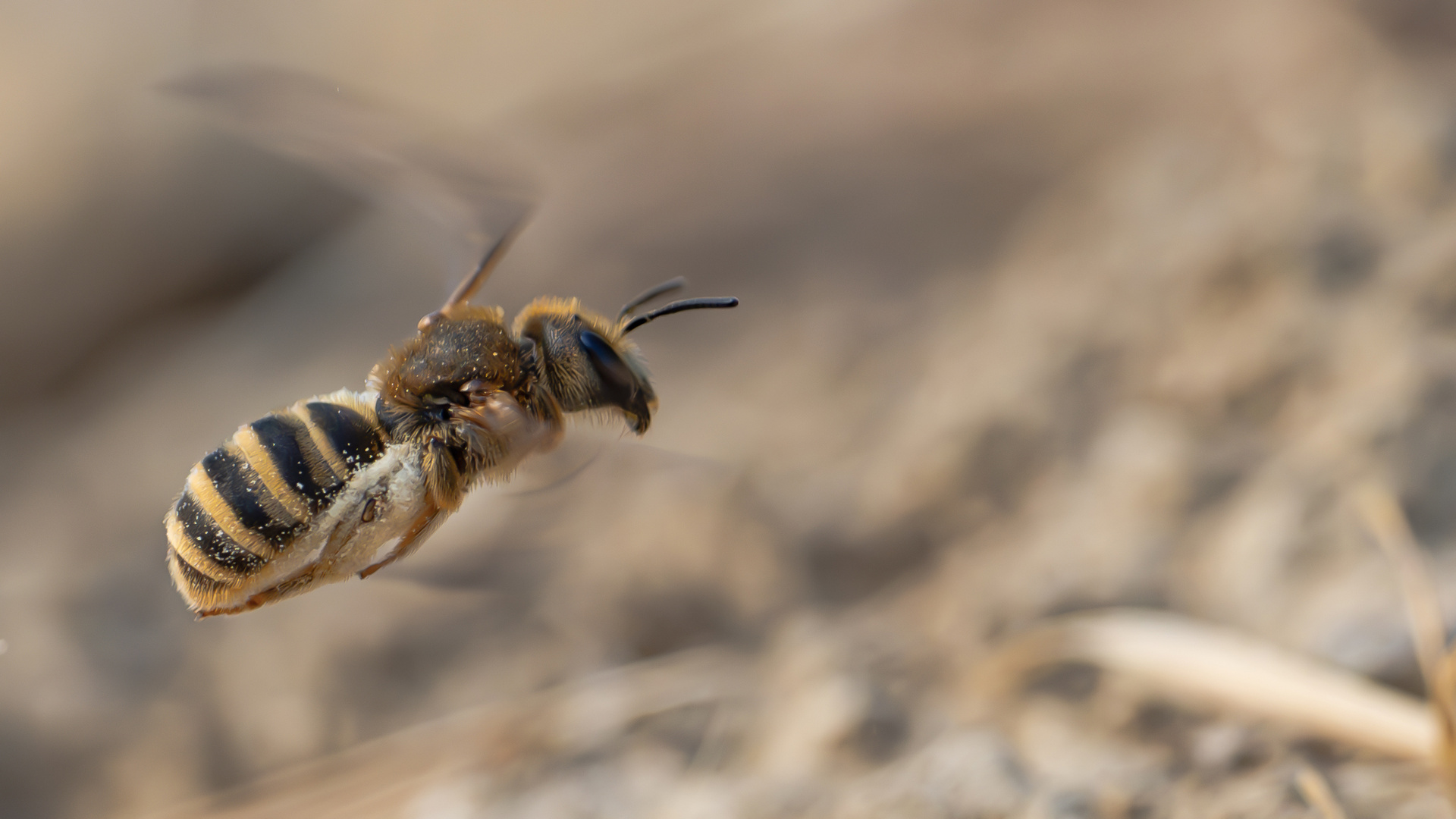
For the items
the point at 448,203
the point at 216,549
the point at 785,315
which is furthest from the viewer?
the point at 785,315

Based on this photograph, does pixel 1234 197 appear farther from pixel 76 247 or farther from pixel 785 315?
pixel 76 247

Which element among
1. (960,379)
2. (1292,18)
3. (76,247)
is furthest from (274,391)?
(1292,18)

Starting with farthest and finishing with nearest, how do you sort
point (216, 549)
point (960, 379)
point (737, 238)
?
point (737, 238)
point (960, 379)
point (216, 549)

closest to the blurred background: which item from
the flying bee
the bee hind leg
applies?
the flying bee

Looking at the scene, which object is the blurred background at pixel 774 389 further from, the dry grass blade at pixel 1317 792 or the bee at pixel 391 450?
the bee at pixel 391 450

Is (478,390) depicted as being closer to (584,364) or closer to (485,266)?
(584,364)

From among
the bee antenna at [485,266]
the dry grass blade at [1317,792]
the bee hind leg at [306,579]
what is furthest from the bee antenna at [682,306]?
the dry grass blade at [1317,792]

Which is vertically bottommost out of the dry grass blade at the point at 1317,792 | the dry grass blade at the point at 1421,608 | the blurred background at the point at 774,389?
the dry grass blade at the point at 1317,792

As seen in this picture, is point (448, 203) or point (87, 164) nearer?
point (448, 203)

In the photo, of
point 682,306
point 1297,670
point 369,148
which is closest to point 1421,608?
point 1297,670
